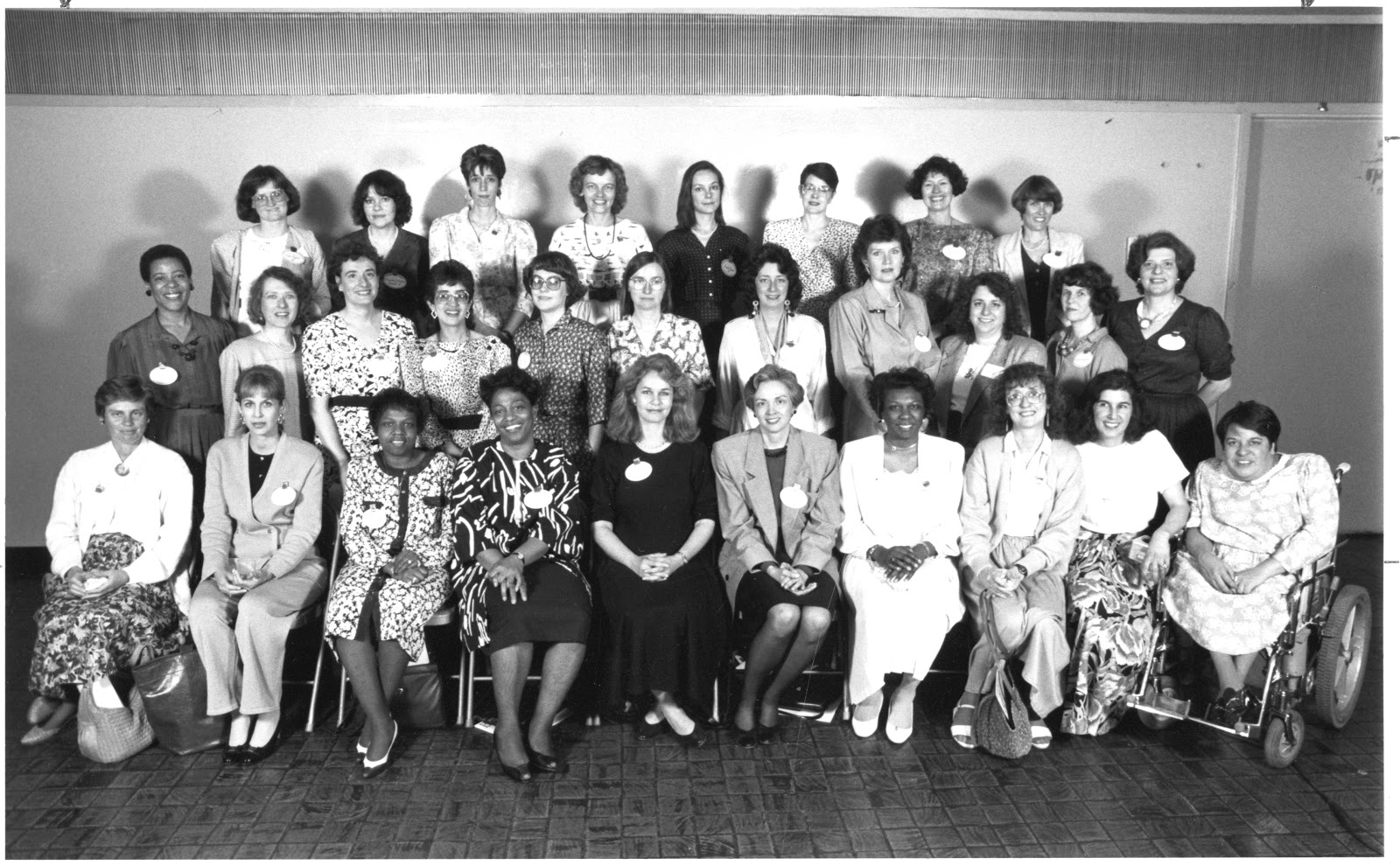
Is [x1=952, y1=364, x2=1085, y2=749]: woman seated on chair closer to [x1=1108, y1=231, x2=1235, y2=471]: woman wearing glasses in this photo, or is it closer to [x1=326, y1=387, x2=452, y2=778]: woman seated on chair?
[x1=1108, y1=231, x2=1235, y2=471]: woman wearing glasses

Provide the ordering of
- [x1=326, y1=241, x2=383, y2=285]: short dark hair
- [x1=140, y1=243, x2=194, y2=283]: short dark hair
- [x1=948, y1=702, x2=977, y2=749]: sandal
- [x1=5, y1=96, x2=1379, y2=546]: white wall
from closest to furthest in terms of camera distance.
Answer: [x1=948, y1=702, x2=977, y2=749]: sandal < [x1=326, y1=241, x2=383, y2=285]: short dark hair < [x1=140, y1=243, x2=194, y2=283]: short dark hair < [x1=5, y1=96, x2=1379, y2=546]: white wall

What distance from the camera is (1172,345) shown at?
450 centimetres

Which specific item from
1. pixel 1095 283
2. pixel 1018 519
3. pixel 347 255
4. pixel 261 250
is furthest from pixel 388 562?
pixel 1095 283

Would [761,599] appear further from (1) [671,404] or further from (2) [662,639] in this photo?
(1) [671,404]

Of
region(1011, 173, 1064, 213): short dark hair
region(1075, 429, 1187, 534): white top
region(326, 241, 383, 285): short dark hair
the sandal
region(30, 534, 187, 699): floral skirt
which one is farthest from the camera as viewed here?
region(1011, 173, 1064, 213): short dark hair

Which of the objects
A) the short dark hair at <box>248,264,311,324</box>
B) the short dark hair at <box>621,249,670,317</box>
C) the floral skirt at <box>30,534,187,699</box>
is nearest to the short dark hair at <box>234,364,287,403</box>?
the short dark hair at <box>248,264,311,324</box>

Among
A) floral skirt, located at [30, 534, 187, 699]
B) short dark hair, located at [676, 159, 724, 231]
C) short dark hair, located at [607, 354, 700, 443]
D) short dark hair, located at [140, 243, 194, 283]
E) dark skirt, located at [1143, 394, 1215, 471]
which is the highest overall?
short dark hair, located at [676, 159, 724, 231]

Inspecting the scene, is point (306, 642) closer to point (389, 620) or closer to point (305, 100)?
point (389, 620)

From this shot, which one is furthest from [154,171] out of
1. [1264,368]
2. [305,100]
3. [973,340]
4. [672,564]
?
[1264,368]

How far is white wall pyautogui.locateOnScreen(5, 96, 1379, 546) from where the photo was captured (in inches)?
223

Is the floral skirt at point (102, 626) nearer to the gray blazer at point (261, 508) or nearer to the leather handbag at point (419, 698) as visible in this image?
the gray blazer at point (261, 508)

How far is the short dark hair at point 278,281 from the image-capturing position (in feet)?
14.3

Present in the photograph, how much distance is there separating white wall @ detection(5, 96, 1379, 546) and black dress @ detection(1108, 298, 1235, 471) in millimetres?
1613

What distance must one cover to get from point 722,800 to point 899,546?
115 centimetres
